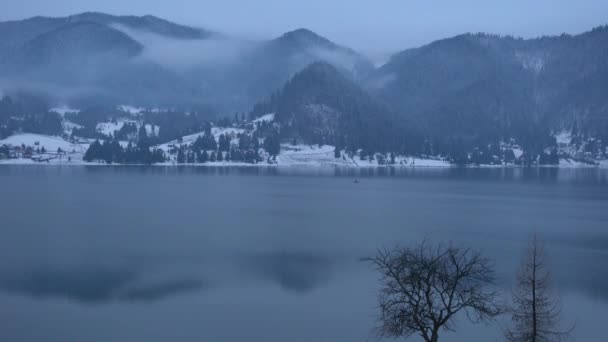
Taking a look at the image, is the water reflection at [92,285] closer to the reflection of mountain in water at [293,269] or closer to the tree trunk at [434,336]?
the reflection of mountain in water at [293,269]

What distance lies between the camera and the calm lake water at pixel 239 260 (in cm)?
3522

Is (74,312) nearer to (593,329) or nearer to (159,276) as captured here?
(159,276)

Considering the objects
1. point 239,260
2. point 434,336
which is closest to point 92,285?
point 239,260

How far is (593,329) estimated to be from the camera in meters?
35.3

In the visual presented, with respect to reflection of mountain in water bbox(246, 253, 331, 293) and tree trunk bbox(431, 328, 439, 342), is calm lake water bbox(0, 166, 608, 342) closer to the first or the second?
reflection of mountain in water bbox(246, 253, 331, 293)

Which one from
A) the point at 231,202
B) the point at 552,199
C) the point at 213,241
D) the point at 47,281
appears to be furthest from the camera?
the point at 552,199

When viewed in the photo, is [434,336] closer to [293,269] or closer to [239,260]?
[293,269]

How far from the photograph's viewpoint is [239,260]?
52531mm

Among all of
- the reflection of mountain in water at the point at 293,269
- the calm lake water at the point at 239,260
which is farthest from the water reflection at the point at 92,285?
the reflection of mountain in water at the point at 293,269

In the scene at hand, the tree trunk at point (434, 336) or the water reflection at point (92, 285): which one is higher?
the tree trunk at point (434, 336)

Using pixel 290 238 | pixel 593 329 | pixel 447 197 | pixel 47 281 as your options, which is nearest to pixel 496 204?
pixel 447 197

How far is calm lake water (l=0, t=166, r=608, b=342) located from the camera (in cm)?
3522

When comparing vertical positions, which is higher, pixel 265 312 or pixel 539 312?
pixel 539 312

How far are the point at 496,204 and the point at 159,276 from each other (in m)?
76.8
